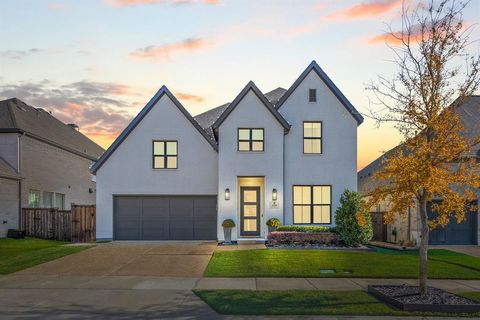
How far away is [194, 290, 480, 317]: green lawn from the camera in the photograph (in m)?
10.5

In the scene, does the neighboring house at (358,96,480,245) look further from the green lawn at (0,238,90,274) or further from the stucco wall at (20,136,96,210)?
the stucco wall at (20,136,96,210)

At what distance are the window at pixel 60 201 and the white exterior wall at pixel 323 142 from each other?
19.7m

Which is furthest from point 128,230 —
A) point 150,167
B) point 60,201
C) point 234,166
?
point 60,201

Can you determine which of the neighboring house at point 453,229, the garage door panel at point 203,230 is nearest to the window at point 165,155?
the garage door panel at point 203,230

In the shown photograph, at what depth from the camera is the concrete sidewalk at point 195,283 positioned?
43.5 feet

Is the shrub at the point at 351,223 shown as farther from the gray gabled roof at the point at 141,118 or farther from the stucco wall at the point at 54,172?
the stucco wall at the point at 54,172

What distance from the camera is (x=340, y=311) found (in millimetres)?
10578

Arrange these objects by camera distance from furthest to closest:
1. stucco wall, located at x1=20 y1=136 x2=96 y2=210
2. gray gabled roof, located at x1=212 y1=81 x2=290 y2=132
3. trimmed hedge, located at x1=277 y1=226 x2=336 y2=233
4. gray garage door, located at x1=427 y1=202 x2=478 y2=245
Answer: stucco wall, located at x1=20 y1=136 x2=96 y2=210, gray garage door, located at x1=427 y1=202 x2=478 y2=245, gray gabled roof, located at x1=212 y1=81 x2=290 y2=132, trimmed hedge, located at x1=277 y1=226 x2=336 y2=233

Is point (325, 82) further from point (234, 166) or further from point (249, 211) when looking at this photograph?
point (249, 211)

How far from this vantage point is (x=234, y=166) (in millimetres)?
24453

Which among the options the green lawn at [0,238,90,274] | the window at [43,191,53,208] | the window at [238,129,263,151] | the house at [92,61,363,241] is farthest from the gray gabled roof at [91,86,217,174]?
the window at [43,191,53,208]

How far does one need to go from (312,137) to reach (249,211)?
16.8ft

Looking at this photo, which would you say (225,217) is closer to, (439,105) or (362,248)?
(362,248)

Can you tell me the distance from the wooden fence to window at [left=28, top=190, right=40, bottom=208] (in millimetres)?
1805
